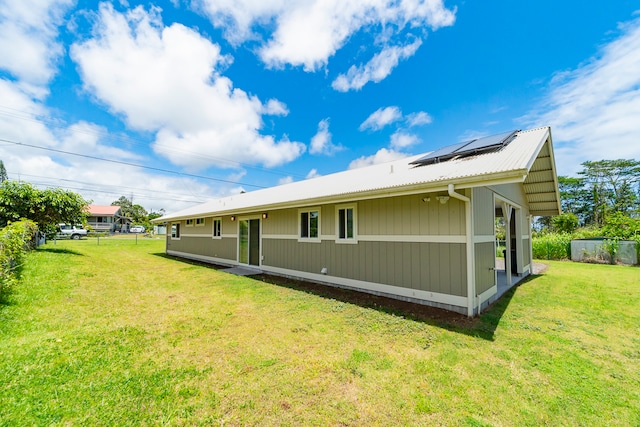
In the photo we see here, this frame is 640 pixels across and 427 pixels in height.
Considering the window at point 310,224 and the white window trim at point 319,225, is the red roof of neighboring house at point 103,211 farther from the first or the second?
the window at point 310,224

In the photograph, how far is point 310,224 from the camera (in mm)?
7766

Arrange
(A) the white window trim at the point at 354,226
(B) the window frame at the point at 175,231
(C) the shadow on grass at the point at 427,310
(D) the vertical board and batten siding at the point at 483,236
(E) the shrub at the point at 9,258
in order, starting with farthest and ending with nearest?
(B) the window frame at the point at 175,231 < (A) the white window trim at the point at 354,226 < (D) the vertical board and batten siding at the point at 483,236 < (E) the shrub at the point at 9,258 < (C) the shadow on grass at the point at 427,310

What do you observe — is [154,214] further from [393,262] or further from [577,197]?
[577,197]

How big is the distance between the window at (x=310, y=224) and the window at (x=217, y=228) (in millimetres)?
5772

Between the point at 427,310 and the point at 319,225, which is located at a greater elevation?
the point at 319,225

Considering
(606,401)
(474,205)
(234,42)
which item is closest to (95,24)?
(234,42)

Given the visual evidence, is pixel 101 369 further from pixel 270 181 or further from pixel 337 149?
pixel 270 181

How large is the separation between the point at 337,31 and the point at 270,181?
21529mm

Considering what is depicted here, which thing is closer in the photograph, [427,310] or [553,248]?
[427,310]

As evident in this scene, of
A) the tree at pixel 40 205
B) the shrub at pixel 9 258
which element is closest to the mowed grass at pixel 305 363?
the shrub at pixel 9 258

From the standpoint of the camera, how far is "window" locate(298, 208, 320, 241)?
24.6 ft

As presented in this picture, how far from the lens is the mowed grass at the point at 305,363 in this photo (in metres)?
2.27

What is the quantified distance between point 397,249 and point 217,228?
→ 943cm

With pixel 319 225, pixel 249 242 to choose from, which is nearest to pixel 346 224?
pixel 319 225
